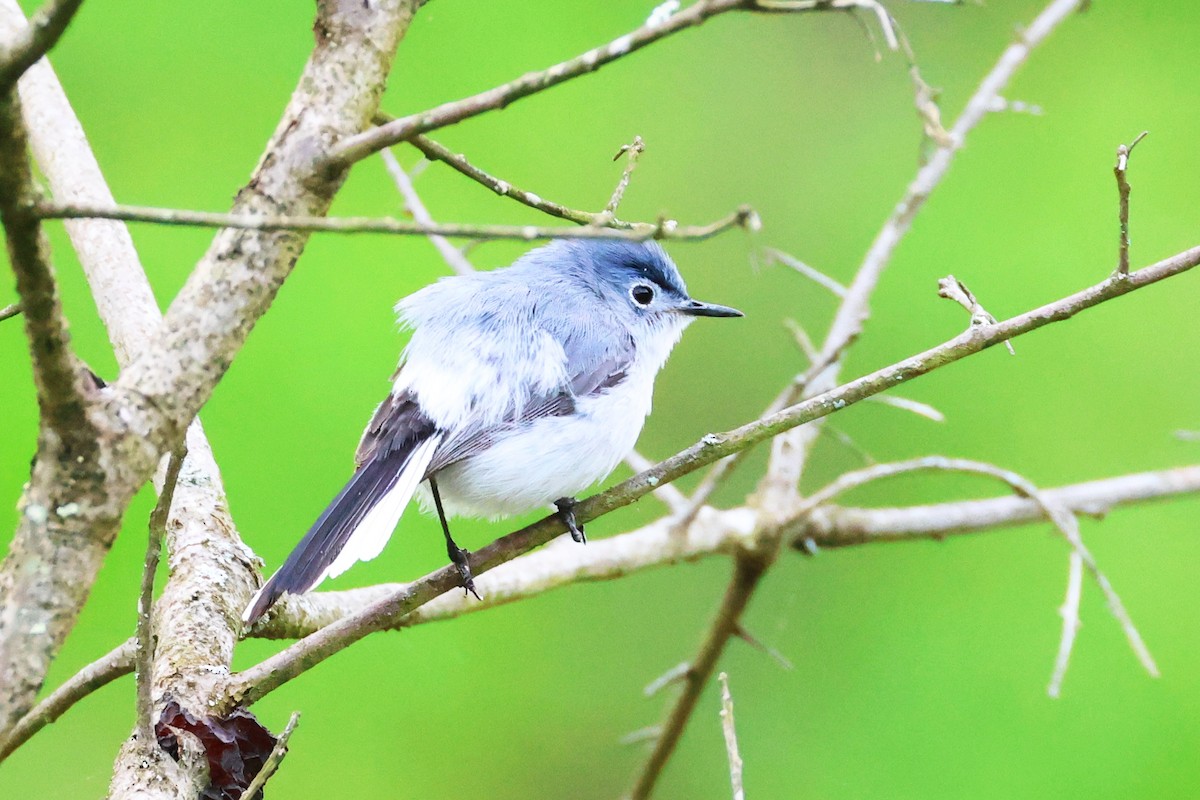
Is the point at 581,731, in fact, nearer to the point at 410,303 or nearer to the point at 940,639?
the point at 940,639

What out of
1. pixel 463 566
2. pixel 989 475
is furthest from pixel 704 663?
pixel 463 566

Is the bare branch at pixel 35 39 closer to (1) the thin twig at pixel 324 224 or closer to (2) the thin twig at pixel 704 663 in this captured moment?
(1) the thin twig at pixel 324 224

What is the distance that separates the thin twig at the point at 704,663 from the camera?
2.31 m

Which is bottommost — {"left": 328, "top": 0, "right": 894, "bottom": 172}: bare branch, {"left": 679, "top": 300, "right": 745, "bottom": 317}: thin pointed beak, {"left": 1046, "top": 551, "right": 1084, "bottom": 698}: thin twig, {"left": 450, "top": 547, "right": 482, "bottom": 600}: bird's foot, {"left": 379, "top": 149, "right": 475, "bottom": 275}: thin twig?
{"left": 1046, "top": 551, "right": 1084, "bottom": 698}: thin twig

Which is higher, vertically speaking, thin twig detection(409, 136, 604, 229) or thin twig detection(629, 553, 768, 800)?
thin twig detection(409, 136, 604, 229)

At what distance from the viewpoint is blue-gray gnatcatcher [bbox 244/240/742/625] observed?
1.66 meters

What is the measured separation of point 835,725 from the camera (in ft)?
9.75

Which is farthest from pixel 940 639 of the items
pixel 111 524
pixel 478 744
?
pixel 111 524

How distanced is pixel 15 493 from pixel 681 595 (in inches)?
65.6

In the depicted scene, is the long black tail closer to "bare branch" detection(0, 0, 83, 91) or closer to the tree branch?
the tree branch

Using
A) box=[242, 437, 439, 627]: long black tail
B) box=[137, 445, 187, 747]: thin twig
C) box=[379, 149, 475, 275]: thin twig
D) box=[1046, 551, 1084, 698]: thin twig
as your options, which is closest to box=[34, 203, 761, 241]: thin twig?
box=[137, 445, 187, 747]: thin twig

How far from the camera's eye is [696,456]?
1345 millimetres

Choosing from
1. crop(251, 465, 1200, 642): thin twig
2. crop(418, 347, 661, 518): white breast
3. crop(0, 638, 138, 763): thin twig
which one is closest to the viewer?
crop(0, 638, 138, 763): thin twig

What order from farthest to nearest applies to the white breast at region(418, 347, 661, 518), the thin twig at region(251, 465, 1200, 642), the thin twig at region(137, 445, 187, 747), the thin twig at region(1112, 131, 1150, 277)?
the thin twig at region(251, 465, 1200, 642) → the white breast at region(418, 347, 661, 518) → the thin twig at region(1112, 131, 1150, 277) → the thin twig at region(137, 445, 187, 747)
